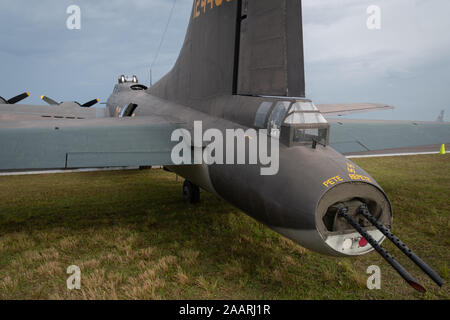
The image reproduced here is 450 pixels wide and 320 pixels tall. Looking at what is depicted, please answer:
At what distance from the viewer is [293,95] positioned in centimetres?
574

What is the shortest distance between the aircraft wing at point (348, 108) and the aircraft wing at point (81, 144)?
10.2 meters

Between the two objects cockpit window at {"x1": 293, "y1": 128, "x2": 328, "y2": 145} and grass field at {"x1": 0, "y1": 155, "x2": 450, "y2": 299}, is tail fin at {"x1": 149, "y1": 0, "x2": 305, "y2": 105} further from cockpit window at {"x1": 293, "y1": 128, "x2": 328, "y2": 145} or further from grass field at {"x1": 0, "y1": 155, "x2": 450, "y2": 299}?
grass field at {"x1": 0, "y1": 155, "x2": 450, "y2": 299}

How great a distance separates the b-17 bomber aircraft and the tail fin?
0.07ft

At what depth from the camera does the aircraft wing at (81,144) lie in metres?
5.92

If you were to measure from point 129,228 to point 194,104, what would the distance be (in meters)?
3.46

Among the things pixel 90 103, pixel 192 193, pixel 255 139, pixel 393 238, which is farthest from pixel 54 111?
pixel 393 238

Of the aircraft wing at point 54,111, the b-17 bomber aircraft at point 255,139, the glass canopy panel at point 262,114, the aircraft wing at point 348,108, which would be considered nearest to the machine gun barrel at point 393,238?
Answer: the b-17 bomber aircraft at point 255,139

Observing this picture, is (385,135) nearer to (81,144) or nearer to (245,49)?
(245,49)

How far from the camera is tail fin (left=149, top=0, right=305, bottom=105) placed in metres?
5.73

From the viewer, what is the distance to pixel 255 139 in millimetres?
4969

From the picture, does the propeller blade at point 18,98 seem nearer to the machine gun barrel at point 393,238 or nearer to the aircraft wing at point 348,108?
the aircraft wing at point 348,108

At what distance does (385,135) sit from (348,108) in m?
7.72
